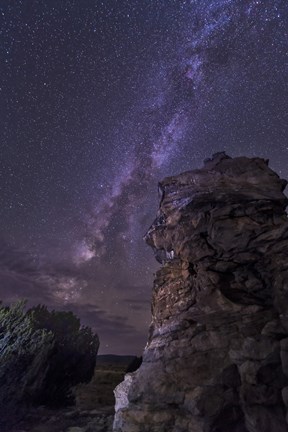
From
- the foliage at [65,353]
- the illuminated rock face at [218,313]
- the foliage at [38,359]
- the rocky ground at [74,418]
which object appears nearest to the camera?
the illuminated rock face at [218,313]

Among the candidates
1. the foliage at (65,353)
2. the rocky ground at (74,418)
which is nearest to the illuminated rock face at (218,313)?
the rocky ground at (74,418)

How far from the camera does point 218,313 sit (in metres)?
11.5

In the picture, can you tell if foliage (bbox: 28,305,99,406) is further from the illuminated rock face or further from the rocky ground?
the illuminated rock face

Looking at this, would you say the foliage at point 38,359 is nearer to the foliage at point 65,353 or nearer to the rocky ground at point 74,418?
the foliage at point 65,353

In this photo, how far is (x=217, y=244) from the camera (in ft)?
41.9

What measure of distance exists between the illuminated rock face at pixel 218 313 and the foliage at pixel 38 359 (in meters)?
6.66

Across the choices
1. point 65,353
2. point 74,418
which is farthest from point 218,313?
point 65,353

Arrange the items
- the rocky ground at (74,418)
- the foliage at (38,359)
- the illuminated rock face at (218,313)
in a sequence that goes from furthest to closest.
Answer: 1. the foliage at (38,359)
2. the rocky ground at (74,418)
3. the illuminated rock face at (218,313)

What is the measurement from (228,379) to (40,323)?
45.7 feet

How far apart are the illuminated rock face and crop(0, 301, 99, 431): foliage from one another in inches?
262

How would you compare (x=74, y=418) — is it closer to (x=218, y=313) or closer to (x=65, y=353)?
(x=65, y=353)

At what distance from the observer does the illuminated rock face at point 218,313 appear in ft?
32.9

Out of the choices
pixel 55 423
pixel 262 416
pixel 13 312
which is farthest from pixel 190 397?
pixel 13 312

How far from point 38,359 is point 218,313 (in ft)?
34.5
